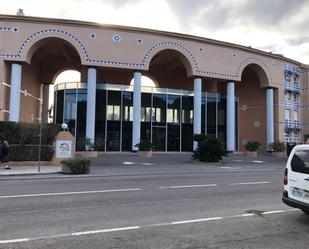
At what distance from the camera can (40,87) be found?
A: 152 ft

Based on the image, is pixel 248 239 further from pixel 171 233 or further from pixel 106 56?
pixel 106 56

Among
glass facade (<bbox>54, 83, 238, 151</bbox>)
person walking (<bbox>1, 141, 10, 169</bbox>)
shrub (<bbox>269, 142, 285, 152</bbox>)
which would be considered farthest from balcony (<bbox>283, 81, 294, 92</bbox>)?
person walking (<bbox>1, 141, 10, 169</bbox>)

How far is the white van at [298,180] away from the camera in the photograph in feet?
24.9

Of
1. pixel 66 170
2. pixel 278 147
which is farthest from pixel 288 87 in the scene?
pixel 66 170

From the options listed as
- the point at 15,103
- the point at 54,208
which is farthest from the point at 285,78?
the point at 54,208

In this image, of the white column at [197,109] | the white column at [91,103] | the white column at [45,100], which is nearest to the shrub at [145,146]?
the white column at [91,103]

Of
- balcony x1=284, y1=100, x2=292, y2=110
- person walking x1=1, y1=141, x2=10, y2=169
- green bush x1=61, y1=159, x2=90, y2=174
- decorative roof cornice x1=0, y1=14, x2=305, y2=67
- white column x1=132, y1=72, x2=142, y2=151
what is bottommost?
green bush x1=61, y1=159, x2=90, y2=174

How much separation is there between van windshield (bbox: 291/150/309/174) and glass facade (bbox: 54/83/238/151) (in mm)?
29294

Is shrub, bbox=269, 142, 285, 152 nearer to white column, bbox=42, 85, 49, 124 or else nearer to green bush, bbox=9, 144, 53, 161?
green bush, bbox=9, 144, 53, 161

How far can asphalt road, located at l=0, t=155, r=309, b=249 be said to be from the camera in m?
6.18

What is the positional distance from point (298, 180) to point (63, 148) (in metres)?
19.1

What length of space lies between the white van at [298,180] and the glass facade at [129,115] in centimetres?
2921

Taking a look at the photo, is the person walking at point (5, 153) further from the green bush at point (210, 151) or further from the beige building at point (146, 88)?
the green bush at point (210, 151)

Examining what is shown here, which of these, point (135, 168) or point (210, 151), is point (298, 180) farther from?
point (210, 151)
